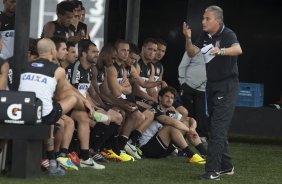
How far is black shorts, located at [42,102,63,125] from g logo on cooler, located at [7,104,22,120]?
0.38 metres

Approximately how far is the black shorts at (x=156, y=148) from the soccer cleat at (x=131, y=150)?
8.5 inches

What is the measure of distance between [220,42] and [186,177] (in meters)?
1.48

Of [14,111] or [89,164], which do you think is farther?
[89,164]

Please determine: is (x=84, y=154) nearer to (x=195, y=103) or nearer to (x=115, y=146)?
(x=115, y=146)

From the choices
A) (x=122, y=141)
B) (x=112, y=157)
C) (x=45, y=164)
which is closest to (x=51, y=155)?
(x=45, y=164)

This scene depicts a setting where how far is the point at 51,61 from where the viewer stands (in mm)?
9867

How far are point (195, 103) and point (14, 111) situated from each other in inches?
231

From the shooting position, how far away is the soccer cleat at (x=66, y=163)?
10531 mm

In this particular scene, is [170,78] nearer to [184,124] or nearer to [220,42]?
[184,124]

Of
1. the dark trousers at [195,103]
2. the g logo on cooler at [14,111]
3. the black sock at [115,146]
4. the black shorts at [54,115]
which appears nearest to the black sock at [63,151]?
the black shorts at [54,115]

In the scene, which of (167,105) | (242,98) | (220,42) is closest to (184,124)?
(167,105)

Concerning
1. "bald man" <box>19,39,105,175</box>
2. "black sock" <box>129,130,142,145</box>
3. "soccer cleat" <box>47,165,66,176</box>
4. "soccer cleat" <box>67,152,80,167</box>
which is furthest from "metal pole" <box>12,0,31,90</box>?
"black sock" <box>129,130,142,145</box>

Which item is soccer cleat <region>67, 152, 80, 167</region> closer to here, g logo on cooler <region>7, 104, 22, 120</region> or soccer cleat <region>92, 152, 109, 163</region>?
soccer cleat <region>92, 152, 109, 163</region>

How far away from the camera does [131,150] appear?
41.2 ft
